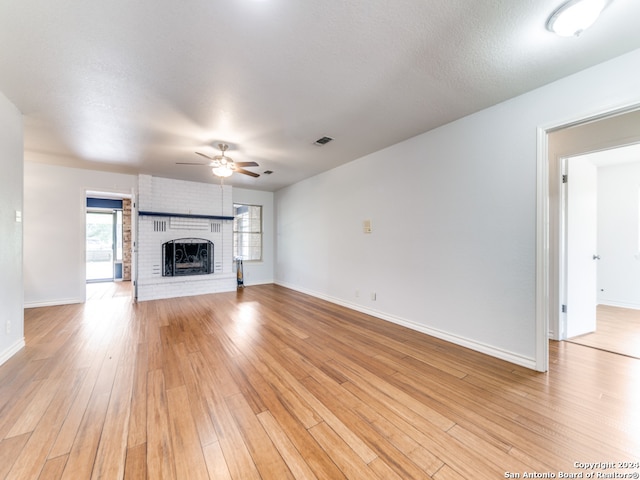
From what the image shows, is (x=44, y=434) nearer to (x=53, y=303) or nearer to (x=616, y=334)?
(x=53, y=303)

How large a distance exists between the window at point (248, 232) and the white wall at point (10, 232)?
4.14 m

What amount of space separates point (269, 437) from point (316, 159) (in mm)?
3828

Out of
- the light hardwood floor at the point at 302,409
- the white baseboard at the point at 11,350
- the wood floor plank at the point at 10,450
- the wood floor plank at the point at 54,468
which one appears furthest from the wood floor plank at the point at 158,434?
the white baseboard at the point at 11,350

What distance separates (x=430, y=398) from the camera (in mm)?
1902

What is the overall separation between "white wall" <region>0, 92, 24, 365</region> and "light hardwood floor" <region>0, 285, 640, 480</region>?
0.27 metres

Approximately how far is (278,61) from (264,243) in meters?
5.40

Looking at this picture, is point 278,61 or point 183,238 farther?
point 183,238

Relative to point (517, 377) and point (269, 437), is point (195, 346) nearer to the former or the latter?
point (269, 437)

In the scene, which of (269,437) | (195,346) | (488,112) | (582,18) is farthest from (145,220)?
(582,18)

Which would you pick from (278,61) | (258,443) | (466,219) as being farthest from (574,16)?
(258,443)

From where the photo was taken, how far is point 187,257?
5754 mm

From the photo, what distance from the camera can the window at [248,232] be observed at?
684cm

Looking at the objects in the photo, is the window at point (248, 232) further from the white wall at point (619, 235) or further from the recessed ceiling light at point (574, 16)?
the white wall at point (619, 235)

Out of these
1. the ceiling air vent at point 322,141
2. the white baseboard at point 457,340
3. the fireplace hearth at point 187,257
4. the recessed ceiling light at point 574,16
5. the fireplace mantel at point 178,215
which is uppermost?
the ceiling air vent at point 322,141
